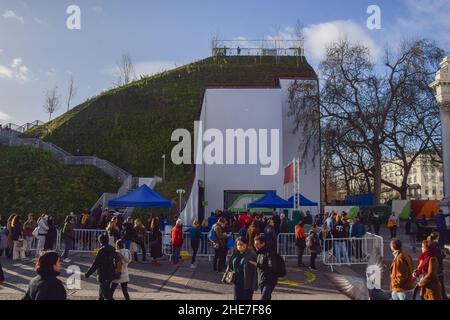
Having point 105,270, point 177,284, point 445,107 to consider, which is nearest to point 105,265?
point 105,270

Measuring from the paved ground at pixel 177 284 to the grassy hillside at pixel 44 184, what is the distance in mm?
13383

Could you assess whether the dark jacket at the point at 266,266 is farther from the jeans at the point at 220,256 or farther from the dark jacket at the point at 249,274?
the jeans at the point at 220,256

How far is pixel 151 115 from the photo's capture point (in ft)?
182

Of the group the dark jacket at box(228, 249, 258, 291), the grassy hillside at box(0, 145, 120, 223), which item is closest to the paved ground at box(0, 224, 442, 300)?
the dark jacket at box(228, 249, 258, 291)

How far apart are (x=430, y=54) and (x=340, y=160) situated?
1274 cm

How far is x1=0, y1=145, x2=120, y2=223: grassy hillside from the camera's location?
90.0 ft

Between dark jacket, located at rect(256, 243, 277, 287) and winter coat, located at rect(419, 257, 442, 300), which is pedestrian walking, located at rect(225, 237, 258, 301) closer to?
dark jacket, located at rect(256, 243, 277, 287)

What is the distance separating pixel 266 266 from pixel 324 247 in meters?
8.25

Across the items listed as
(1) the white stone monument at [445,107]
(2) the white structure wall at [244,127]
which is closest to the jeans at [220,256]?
(1) the white stone monument at [445,107]

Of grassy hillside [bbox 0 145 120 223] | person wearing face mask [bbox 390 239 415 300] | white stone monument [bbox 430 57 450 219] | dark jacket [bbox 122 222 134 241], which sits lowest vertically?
person wearing face mask [bbox 390 239 415 300]

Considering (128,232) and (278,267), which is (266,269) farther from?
(128,232)
